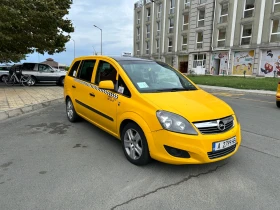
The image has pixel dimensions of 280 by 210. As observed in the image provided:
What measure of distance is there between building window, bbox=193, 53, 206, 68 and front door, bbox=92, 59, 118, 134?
27.9 metres

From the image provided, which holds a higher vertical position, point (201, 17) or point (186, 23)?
point (201, 17)

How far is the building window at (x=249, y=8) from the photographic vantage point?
2453 centimetres

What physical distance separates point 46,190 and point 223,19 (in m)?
29.4

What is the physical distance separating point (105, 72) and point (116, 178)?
83.7 inches

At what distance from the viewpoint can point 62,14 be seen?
46.6 feet

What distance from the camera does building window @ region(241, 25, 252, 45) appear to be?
82.0ft

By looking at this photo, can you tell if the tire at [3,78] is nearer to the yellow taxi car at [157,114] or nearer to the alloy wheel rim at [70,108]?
the alloy wheel rim at [70,108]

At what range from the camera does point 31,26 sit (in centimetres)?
1260

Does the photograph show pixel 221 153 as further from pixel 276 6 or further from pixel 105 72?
pixel 276 6

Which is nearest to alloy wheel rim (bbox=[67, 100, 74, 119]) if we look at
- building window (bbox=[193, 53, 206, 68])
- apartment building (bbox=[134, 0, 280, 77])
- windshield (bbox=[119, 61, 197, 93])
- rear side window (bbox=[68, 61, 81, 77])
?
rear side window (bbox=[68, 61, 81, 77])

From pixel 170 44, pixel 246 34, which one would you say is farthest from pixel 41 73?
pixel 170 44

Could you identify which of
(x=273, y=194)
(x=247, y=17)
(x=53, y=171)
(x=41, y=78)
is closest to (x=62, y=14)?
(x=41, y=78)

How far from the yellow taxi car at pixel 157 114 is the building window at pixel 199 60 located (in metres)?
27.6

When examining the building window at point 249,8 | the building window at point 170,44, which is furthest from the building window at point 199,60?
the building window at point 249,8
